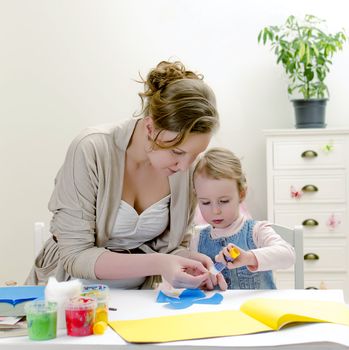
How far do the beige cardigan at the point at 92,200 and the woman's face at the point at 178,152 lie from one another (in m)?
0.18

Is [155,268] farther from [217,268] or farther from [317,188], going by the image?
[317,188]

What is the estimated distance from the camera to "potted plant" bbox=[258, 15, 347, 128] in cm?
418

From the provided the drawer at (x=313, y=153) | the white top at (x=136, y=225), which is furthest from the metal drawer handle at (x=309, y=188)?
the white top at (x=136, y=225)

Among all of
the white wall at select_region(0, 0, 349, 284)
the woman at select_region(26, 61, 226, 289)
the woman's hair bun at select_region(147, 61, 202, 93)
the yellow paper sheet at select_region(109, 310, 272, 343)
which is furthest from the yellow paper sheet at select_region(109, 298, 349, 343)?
the white wall at select_region(0, 0, 349, 284)

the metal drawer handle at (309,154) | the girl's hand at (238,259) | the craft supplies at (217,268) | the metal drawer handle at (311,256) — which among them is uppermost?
the metal drawer handle at (309,154)

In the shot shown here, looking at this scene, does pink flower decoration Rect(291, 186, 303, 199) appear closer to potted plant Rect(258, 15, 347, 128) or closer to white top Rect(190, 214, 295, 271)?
potted plant Rect(258, 15, 347, 128)

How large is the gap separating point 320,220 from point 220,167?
2.01 m

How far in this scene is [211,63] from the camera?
15.0 feet

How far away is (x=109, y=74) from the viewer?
4.62 meters

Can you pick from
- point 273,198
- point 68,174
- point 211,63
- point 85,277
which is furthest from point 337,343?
point 211,63

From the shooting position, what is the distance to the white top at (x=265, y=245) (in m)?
2.00

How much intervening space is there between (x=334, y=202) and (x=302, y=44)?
951mm

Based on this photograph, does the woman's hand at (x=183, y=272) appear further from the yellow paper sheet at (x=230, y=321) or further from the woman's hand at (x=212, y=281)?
the yellow paper sheet at (x=230, y=321)

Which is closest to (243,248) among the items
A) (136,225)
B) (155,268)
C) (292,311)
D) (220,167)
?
(220,167)
